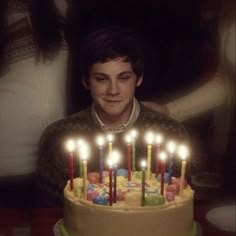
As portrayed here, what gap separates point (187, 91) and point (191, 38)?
0.19m

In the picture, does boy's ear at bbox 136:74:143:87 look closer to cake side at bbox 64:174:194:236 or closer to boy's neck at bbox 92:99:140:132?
boy's neck at bbox 92:99:140:132

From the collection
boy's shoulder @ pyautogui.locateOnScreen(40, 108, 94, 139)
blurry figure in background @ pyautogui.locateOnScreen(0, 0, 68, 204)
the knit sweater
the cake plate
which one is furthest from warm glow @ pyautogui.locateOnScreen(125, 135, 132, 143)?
the cake plate

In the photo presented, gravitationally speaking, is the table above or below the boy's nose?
below

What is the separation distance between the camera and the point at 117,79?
82.0 inches

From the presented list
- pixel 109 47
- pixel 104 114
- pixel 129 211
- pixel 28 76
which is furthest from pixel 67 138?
pixel 129 211

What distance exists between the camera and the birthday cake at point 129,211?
5.68 ft

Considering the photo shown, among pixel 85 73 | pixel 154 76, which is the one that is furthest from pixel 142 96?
pixel 85 73

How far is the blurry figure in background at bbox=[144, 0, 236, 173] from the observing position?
7.00 ft

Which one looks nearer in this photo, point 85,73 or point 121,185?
point 121,185

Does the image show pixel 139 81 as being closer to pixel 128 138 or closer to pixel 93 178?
pixel 128 138

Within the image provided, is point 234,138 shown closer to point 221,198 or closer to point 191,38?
point 221,198

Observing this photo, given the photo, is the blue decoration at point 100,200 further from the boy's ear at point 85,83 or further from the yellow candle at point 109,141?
the boy's ear at point 85,83

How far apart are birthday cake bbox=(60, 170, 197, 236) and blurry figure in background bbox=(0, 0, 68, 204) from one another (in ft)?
1.09

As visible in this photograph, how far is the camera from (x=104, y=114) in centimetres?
214
